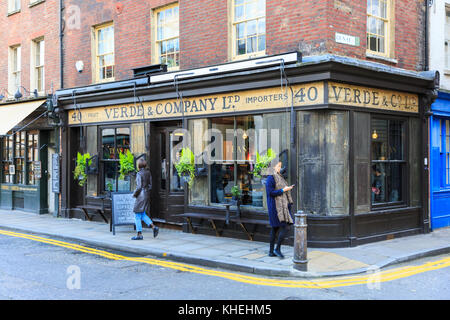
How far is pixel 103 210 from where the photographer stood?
551 inches

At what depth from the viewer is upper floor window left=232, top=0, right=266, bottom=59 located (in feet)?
36.2

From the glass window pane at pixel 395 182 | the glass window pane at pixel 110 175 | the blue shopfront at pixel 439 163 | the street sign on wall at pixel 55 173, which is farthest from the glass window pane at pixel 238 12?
the street sign on wall at pixel 55 173

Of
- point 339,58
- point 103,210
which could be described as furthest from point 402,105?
point 103,210

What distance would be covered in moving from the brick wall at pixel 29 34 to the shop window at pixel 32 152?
1642 millimetres

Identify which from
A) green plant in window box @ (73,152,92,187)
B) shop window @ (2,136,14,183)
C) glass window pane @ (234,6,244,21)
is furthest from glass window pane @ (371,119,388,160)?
shop window @ (2,136,14,183)

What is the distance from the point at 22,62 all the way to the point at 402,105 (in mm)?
13682

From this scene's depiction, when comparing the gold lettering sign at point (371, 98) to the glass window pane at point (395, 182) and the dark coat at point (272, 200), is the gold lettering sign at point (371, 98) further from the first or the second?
the dark coat at point (272, 200)

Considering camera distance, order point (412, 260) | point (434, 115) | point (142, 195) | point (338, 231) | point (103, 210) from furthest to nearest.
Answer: point (103, 210)
point (434, 115)
point (142, 195)
point (338, 231)
point (412, 260)

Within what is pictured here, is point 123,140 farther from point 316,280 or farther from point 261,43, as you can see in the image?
point 316,280

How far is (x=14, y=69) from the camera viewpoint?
1855 cm

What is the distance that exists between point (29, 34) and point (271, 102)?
11238mm

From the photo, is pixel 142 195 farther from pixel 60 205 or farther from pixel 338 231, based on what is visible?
pixel 60 205

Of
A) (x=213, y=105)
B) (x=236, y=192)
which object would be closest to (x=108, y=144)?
(x=213, y=105)

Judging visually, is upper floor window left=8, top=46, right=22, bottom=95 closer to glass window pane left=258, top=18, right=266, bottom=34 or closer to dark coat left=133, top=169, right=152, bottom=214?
dark coat left=133, top=169, right=152, bottom=214
